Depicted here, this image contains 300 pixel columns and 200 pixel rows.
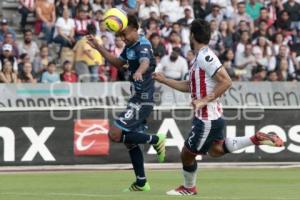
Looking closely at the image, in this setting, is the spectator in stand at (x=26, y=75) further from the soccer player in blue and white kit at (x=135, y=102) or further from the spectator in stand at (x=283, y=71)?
the soccer player in blue and white kit at (x=135, y=102)

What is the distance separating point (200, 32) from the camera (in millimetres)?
11688

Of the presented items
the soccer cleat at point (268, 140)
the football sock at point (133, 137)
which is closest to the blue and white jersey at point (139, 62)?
the football sock at point (133, 137)

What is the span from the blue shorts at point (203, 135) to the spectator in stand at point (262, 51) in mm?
13741

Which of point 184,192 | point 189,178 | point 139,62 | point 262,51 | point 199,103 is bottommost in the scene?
point 184,192

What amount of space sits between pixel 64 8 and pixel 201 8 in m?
4.25

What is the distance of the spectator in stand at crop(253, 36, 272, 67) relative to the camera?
25.4 metres

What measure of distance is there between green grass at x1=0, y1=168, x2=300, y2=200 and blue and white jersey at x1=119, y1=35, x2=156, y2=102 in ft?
4.29

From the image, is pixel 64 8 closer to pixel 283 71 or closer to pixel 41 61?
pixel 41 61

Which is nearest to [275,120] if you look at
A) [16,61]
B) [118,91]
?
[118,91]

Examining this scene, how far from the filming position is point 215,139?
38.6 feet

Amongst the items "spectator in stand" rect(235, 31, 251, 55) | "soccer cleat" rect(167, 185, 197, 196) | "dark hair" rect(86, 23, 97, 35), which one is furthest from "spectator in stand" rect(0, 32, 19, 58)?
"soccer cleat" rect(167, 185, 197, 196)

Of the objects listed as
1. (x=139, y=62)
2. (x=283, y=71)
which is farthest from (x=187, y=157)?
(x=283, y=71)

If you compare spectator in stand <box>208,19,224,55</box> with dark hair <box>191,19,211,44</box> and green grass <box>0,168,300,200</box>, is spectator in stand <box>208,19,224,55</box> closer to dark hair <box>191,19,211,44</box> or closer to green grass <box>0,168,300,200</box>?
green grass <box>0,168,300,200</box>

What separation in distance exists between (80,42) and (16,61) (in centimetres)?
165
